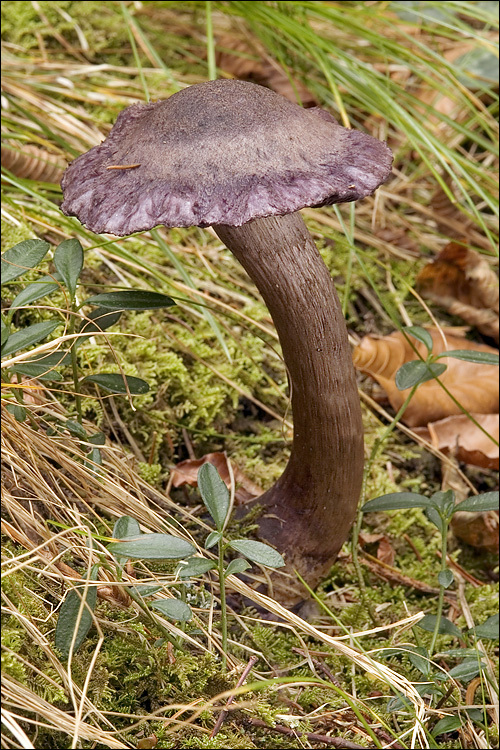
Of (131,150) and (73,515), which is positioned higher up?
(131,150)

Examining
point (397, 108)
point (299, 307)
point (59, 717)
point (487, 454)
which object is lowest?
point (487, 454)

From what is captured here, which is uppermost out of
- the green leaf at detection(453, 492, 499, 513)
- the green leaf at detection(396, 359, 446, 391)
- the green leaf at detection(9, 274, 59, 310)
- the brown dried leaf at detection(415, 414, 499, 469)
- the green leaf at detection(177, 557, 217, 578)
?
the green leaf at detection(9, 274, 59, 310)

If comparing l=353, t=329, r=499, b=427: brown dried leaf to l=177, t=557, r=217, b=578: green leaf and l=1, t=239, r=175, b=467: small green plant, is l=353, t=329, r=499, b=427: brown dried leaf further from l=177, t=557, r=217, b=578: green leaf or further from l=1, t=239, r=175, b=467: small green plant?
l=177, t=557, r=217, b=578: green leaf

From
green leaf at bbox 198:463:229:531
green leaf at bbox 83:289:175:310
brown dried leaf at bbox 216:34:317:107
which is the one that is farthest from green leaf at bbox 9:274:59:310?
brown dried leaf at bbox 216:34:317:107

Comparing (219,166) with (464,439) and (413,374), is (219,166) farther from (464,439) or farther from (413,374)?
(464,439)

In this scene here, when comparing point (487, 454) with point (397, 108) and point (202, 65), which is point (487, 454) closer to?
point (397, 108)

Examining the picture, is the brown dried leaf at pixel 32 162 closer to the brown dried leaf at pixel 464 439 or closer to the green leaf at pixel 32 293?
the green leaf at pixel 32 293

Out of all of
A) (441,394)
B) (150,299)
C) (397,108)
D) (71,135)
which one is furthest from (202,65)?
(150,299)

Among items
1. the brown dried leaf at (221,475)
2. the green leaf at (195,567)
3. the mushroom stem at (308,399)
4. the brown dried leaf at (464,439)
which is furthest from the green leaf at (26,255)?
the brown dried leaf at (464,439)
